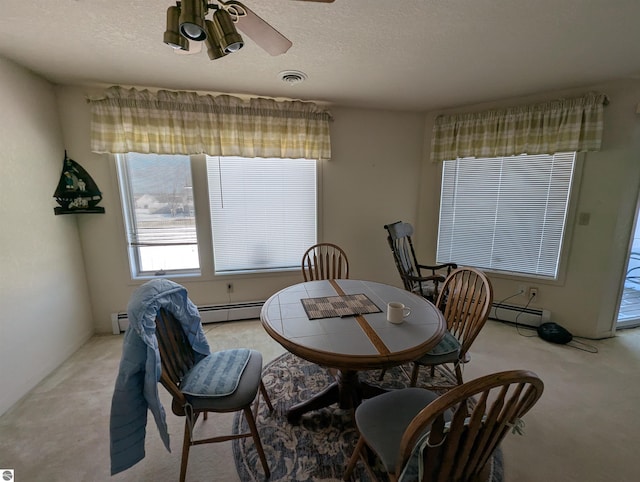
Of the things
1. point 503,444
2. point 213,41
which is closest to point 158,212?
point 213,41

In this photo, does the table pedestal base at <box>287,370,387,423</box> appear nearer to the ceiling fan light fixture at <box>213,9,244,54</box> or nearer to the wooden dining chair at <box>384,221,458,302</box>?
the wooden dining chair at <box>384,221,458,302</box>

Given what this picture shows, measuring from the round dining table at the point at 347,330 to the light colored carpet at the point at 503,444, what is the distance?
29.3 inches

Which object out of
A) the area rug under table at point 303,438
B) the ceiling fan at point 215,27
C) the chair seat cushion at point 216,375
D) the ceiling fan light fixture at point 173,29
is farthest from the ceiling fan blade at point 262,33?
the area rug under table at point 303,438

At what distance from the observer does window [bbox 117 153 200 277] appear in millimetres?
2652

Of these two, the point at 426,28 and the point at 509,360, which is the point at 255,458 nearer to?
the point at 509,360

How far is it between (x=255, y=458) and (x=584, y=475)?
5.59 ft

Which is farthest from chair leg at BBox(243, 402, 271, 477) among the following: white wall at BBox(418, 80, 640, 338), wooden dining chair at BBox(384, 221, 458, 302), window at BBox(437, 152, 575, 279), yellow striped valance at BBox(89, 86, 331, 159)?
white wall at BBox(418, 80, 640, 338)

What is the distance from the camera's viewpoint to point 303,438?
5.19 feet

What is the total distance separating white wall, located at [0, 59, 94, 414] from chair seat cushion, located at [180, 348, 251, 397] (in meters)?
1.43

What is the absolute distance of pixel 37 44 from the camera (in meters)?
1.69

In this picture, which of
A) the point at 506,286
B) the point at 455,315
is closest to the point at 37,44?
the point at 455,315

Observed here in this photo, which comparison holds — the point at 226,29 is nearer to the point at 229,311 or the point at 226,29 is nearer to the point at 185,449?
the point at 185,449

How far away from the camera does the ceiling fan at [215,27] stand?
0.92 m

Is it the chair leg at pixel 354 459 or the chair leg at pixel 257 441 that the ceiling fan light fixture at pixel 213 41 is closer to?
the chair leg at pixel 257 441
